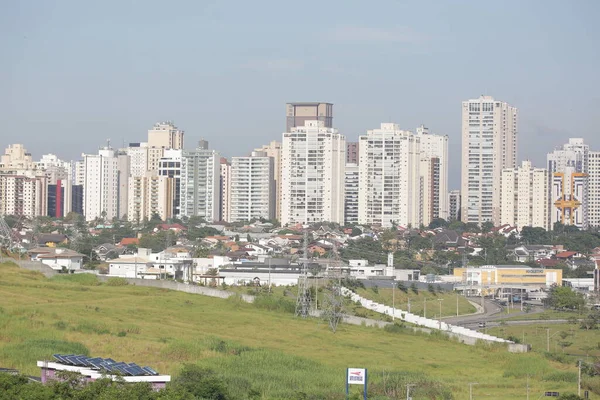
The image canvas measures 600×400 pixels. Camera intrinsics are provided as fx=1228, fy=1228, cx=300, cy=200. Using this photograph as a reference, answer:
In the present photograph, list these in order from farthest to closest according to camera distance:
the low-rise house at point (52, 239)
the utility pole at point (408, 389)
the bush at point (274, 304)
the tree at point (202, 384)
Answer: the low-rise house at point (52, 239), the bush at point (274, 304), the utility pole at point (408, 389), the tree at point (202, 384)

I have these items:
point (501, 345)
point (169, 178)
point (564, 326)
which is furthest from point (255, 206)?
point (501, 345)

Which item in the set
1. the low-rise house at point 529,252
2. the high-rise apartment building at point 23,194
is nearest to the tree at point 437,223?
the low-rise house at point 529,252

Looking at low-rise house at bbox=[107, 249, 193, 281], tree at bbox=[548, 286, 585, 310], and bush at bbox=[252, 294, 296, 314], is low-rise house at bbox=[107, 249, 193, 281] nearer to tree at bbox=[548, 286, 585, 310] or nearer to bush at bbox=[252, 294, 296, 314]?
bush at bbox=[252, 294, 296, 314]

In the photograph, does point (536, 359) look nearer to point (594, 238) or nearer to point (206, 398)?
point (206, 398)

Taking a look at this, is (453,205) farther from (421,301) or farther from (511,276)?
(421,301)

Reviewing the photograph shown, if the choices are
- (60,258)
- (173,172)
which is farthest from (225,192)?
(60,258)

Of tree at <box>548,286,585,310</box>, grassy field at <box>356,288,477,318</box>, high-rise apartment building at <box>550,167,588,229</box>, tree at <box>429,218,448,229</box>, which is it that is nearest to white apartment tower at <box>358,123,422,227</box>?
tree at <box>429,218,448,229</box>

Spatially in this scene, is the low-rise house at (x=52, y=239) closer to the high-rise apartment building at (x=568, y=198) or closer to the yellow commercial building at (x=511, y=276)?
the yellow commercial building at (x=511, y=276)

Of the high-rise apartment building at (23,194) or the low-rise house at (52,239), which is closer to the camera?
the low-rise house at (52,239)
